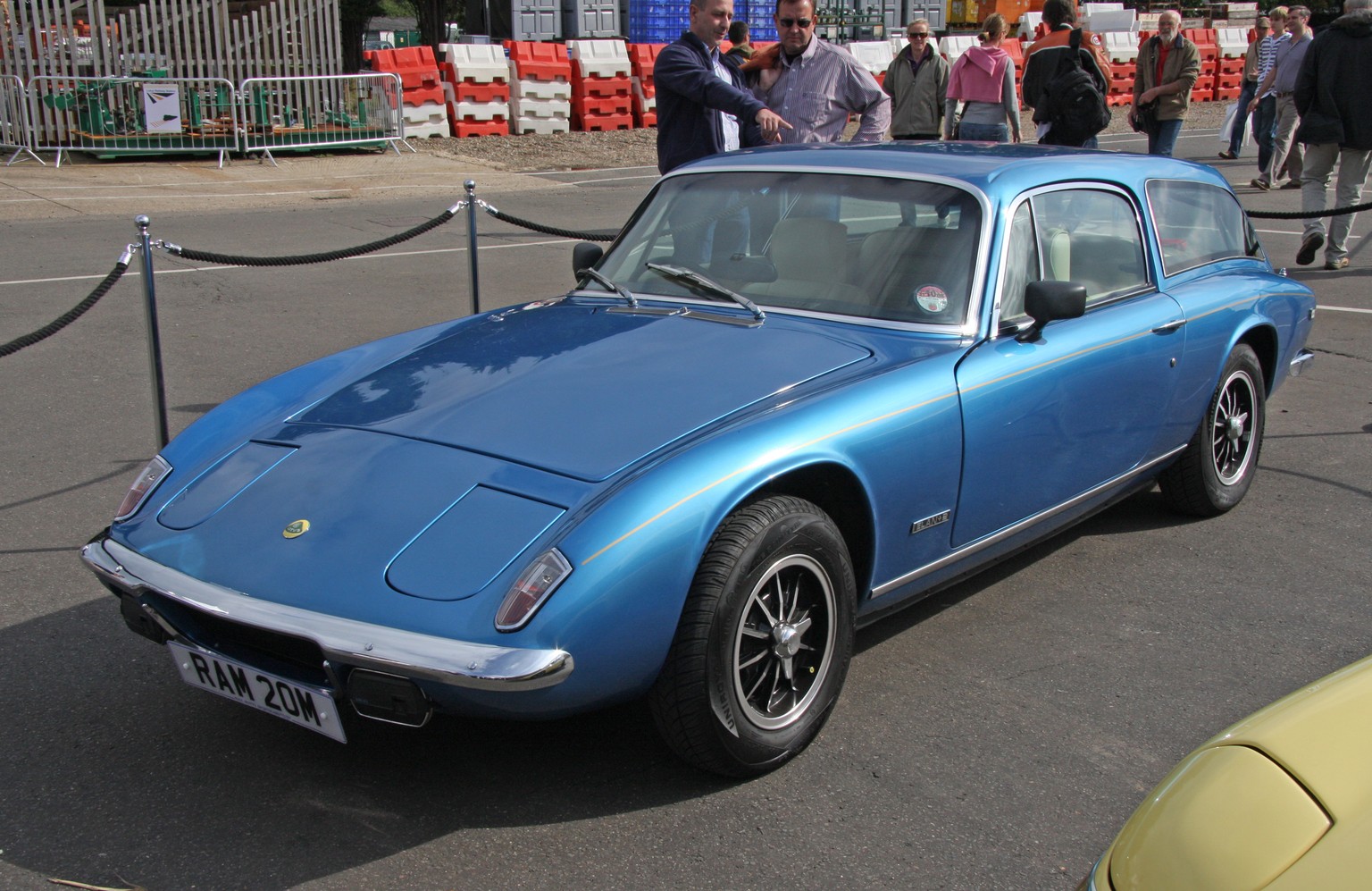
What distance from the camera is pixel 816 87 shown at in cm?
712

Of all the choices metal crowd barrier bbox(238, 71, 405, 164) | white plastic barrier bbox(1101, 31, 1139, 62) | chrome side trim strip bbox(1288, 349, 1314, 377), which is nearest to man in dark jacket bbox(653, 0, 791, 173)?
chrome side trim strip bbox(1288, 349, 1314, 377)

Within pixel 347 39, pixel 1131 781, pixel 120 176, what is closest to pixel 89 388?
pixel 1131 781

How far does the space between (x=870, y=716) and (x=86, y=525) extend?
312 centimetres

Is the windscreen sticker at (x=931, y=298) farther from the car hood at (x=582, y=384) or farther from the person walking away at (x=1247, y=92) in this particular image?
the person walking away at (x=1247, y=92)

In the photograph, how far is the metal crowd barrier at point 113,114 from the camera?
16.3 m

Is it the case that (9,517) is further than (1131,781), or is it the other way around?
(9,517)

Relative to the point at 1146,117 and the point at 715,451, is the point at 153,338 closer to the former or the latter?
the point at 715,451

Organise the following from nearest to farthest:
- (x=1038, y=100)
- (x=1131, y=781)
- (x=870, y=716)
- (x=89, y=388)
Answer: (x=1131, y=781) < (x=870, y=716) < (x=89, y=388) < (x=1038, y=100)

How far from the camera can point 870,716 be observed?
3.50 metres

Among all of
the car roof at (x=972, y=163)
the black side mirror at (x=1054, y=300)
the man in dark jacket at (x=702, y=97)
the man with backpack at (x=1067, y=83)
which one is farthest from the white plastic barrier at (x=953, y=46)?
the black side mirror at (x=1054, y=300)

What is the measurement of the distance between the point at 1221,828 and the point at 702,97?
5.46 m

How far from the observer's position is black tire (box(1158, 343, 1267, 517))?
4.88 meters

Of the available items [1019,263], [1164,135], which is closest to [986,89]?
[1164,135]

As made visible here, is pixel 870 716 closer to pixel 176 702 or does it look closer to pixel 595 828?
pixel 595 828
